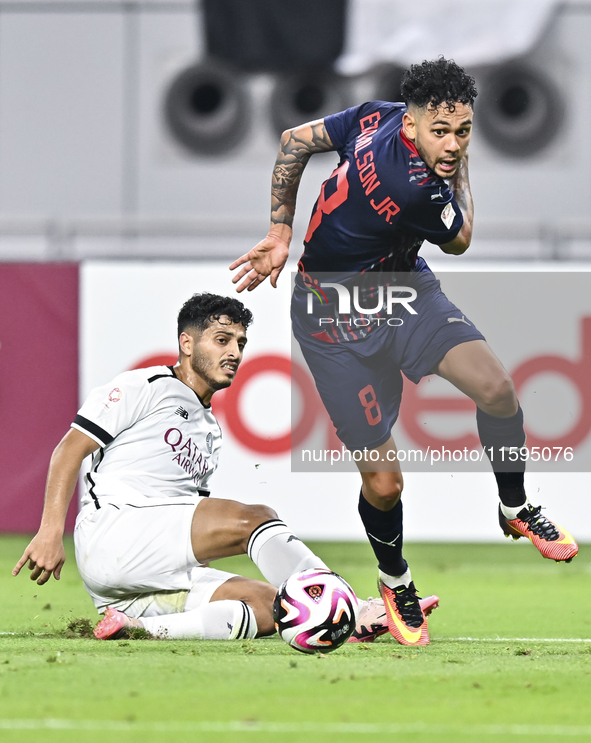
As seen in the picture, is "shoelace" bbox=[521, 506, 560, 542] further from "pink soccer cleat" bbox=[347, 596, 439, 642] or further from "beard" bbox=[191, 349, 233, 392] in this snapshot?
"beard" bbox=[191, 349, 233, 392]

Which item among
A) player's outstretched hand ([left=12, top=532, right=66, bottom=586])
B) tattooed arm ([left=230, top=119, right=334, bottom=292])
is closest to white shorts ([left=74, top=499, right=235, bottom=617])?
player's outstretched hand ([left=12, top=532, right=66, bottom=586])

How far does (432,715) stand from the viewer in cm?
288

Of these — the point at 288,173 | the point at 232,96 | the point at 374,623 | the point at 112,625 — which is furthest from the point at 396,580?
the point at 232,96

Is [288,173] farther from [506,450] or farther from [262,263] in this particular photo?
[506,450]

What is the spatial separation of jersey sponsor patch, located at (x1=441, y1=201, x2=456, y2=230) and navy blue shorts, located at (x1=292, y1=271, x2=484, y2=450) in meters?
0.41

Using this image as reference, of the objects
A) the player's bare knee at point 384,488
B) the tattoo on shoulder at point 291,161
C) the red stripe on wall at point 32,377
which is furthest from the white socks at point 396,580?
the red stripe on wall at point 32,377

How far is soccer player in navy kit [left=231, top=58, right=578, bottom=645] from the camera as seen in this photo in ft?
14.3

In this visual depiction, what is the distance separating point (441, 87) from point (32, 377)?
4.55m

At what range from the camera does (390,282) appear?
15.4ft

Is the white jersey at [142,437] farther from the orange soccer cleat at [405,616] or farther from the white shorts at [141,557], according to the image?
the orange soccer cleat at [405,616]

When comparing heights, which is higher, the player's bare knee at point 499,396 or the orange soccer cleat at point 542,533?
the player's bare knee at point 499,396

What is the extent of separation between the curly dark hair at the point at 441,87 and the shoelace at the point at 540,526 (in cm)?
170

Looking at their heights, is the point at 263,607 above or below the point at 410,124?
below

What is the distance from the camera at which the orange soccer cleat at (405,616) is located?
4547 millimetres
